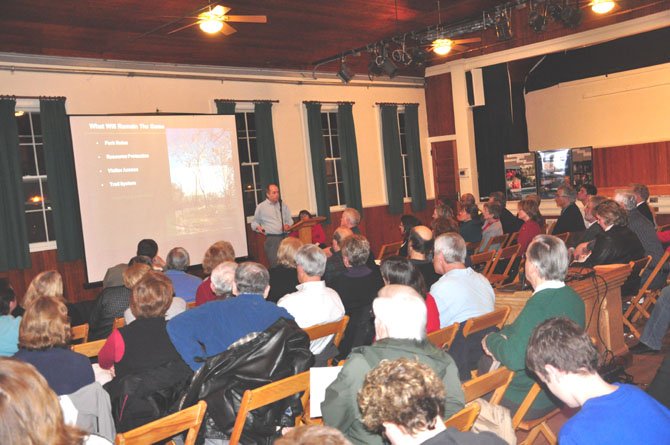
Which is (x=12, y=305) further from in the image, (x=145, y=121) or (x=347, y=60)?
(x=347, y=60)

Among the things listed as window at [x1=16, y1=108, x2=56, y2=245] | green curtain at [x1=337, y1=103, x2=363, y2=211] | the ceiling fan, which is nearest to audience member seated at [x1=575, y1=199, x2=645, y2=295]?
the ceiling fan

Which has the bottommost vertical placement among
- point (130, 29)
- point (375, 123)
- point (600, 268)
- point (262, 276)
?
point (600, 268)

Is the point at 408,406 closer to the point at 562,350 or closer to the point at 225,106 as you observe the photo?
the point at 562,350

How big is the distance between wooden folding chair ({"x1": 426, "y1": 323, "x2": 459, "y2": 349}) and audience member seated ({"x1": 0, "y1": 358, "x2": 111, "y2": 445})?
2016 mm

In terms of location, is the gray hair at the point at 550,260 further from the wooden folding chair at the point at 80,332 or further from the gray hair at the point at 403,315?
the wooden folding chair at the point at 80,332

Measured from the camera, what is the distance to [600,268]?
17.4ft

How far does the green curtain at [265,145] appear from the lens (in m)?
11.1

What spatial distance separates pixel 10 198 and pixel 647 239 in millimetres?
7368

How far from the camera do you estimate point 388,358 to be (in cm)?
255

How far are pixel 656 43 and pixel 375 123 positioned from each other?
5.22 meters

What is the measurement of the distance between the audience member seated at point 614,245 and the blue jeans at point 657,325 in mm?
497

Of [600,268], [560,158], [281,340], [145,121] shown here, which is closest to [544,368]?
[281,340]

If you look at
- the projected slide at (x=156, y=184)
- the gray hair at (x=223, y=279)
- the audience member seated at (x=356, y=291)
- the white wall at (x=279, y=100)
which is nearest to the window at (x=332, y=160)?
the white wall at (x=279, y=100)

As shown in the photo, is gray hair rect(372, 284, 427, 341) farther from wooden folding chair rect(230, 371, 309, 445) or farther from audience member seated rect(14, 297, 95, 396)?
audience member seated rect(14, 297, 95, 396)
